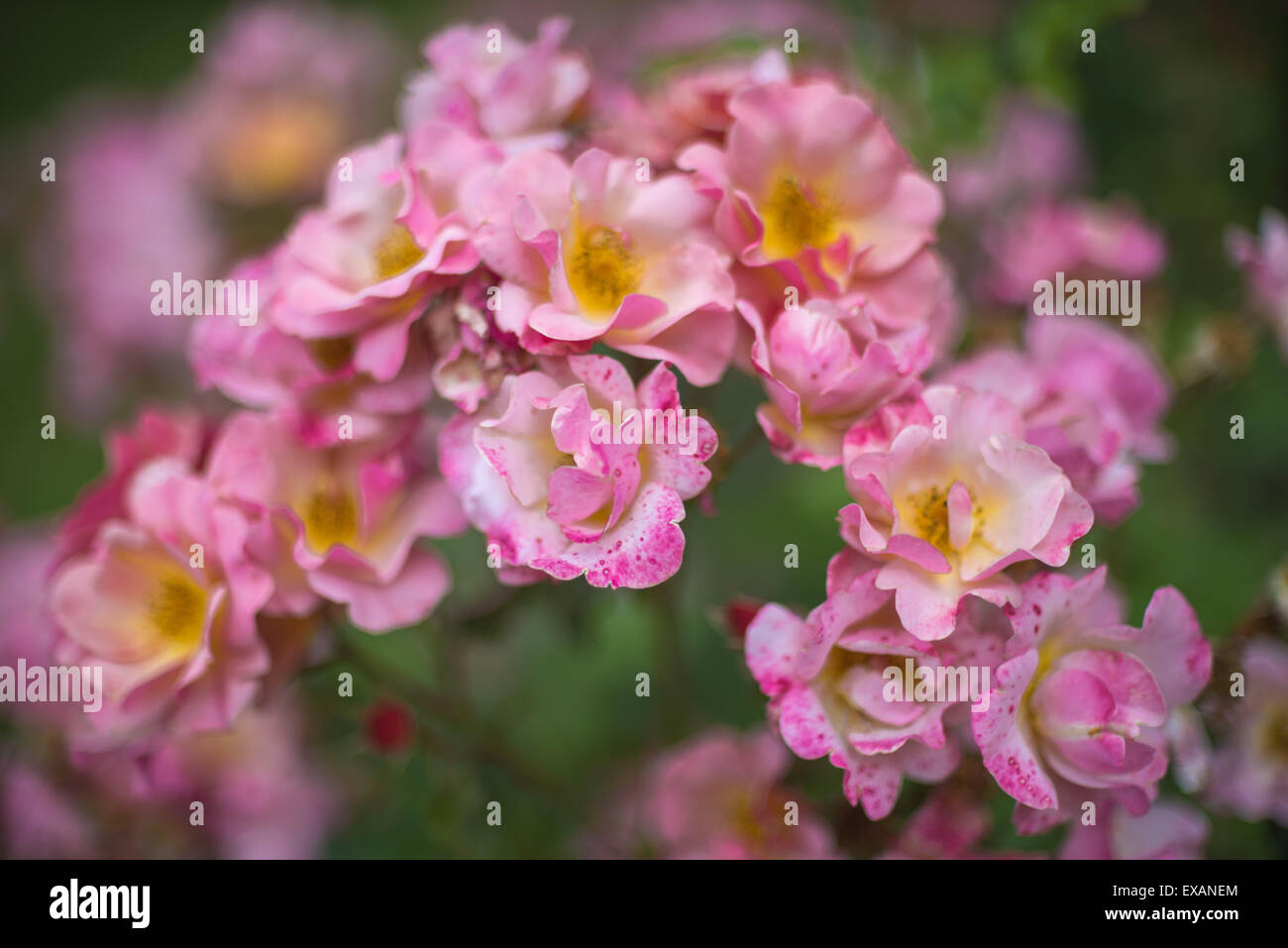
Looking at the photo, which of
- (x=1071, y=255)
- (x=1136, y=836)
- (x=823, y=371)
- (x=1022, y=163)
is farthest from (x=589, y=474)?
(x=1022, y=163)

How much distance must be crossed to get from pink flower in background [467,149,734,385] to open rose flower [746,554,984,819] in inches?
5.4

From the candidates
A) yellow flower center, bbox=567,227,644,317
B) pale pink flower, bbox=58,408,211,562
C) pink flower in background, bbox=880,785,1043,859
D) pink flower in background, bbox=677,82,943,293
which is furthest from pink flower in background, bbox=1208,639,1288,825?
pale pink flower, bbox=58,408,211,562

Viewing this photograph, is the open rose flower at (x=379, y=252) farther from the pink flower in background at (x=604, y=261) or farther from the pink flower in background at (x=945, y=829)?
the pink flower in background at (x=945, y=829)

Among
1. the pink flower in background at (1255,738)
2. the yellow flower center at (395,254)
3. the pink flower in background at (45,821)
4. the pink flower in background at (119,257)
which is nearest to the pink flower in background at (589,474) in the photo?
the yellow flower center at (395,254)

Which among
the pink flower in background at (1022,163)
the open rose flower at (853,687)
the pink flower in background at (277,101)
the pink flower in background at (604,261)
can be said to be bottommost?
the open rose flower at (853,687)

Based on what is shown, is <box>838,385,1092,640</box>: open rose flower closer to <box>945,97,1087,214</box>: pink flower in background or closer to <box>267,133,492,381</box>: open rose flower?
<box>267,133,492,381</box>: open rose flower

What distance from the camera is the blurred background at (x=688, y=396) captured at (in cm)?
85

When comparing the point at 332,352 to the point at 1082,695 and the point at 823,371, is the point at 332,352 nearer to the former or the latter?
the point at 823,371

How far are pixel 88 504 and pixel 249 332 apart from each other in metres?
0.16

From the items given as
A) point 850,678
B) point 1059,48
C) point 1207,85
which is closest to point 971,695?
point 850,678

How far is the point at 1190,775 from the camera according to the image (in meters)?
0.66

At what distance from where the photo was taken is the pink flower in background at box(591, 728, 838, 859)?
72 centimetres

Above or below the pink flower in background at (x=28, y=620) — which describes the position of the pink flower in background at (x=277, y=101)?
above
